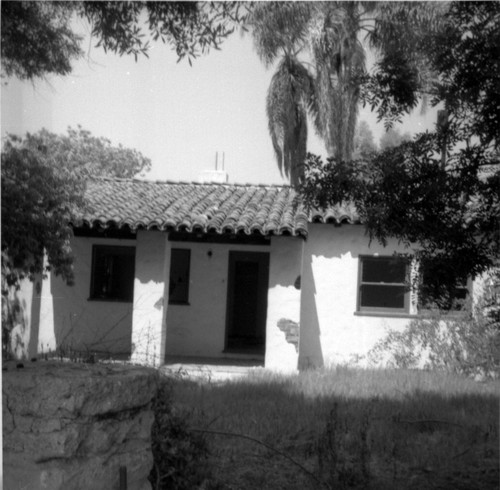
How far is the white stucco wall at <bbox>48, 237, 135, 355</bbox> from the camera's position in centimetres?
443

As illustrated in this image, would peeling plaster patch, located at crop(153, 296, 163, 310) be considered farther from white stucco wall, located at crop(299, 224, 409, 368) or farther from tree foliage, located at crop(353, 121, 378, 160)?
tree foliage, located at crop(353, 121, 378, 160)

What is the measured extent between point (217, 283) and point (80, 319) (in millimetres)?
1673

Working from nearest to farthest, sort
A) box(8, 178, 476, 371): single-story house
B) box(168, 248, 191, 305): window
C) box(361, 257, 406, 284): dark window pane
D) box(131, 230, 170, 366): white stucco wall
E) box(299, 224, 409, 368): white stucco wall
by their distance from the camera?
box(8, 178, 476, 371): single-story house < box(131, 230, 170, 366): white stucco wall < box(299, 224, 409, 368): white stucco wall < box(168, 248, 191, 305): window < box(361, 257, 406, 284): dark window pane

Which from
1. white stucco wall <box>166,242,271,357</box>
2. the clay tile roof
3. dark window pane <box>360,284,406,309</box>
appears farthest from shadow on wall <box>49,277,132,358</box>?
dark window pane <box>360,284,406,309</box>

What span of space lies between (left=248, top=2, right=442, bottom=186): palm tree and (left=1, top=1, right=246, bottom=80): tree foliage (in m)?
0.28

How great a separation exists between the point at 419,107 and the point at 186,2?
157cm

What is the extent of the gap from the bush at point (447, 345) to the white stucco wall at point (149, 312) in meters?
1.54

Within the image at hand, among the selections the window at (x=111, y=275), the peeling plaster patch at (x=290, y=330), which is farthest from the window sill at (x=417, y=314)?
the window at (x=111, y=275)

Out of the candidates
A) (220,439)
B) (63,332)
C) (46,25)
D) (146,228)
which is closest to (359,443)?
(220,439)

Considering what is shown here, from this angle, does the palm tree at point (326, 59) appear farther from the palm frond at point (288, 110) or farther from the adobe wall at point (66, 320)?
the adobe wall at point (66, 320)

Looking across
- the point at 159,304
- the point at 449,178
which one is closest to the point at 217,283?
the point at 159,304

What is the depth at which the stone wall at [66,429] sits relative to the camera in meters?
3.15

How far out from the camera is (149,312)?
4.98m

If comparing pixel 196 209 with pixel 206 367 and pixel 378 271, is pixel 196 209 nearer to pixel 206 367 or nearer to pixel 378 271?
pixel 378 271
